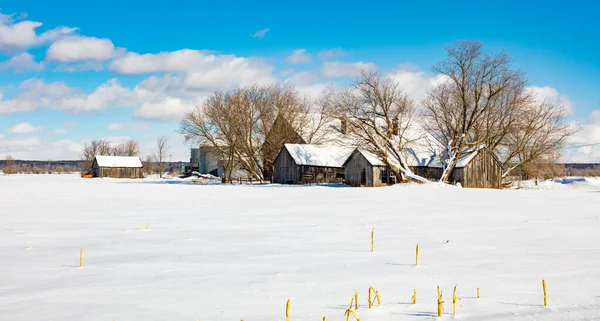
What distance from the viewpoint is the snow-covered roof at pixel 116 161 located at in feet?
289

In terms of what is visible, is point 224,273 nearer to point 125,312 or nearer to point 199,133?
point 125,312

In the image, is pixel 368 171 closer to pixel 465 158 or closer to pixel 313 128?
pixel 465 158

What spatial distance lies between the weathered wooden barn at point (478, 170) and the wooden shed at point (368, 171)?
552 cm

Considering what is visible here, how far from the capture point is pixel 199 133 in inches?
2112

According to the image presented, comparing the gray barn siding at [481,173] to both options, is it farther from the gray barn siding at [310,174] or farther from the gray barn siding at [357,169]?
the gray barn siding at [310,174]

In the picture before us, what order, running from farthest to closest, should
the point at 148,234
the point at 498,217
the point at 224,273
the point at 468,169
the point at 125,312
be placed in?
the point at 468,169 < the point at 498,217 < the point at 148,234 < the point at 224,273 < the point at 125,312

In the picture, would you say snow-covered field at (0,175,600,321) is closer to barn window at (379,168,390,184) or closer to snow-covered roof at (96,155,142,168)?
barn window at (379,168,390,184)

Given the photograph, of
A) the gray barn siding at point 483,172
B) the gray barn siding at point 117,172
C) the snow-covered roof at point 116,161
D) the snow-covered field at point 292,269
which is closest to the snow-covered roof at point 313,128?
the gray barn siding at point 483,172

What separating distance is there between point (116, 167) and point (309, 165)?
54067mm

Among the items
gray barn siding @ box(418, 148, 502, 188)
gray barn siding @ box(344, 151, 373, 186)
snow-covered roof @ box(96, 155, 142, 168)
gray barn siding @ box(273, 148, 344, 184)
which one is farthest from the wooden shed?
snow-covered roof @ box(96, 155, 142, 168)

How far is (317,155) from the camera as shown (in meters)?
48.8

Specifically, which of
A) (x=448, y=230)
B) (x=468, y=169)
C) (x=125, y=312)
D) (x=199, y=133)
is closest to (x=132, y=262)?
(x=125, y=312)

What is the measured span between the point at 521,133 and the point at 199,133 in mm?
32784

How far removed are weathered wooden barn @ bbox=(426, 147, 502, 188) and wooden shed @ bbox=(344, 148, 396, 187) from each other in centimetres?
552
